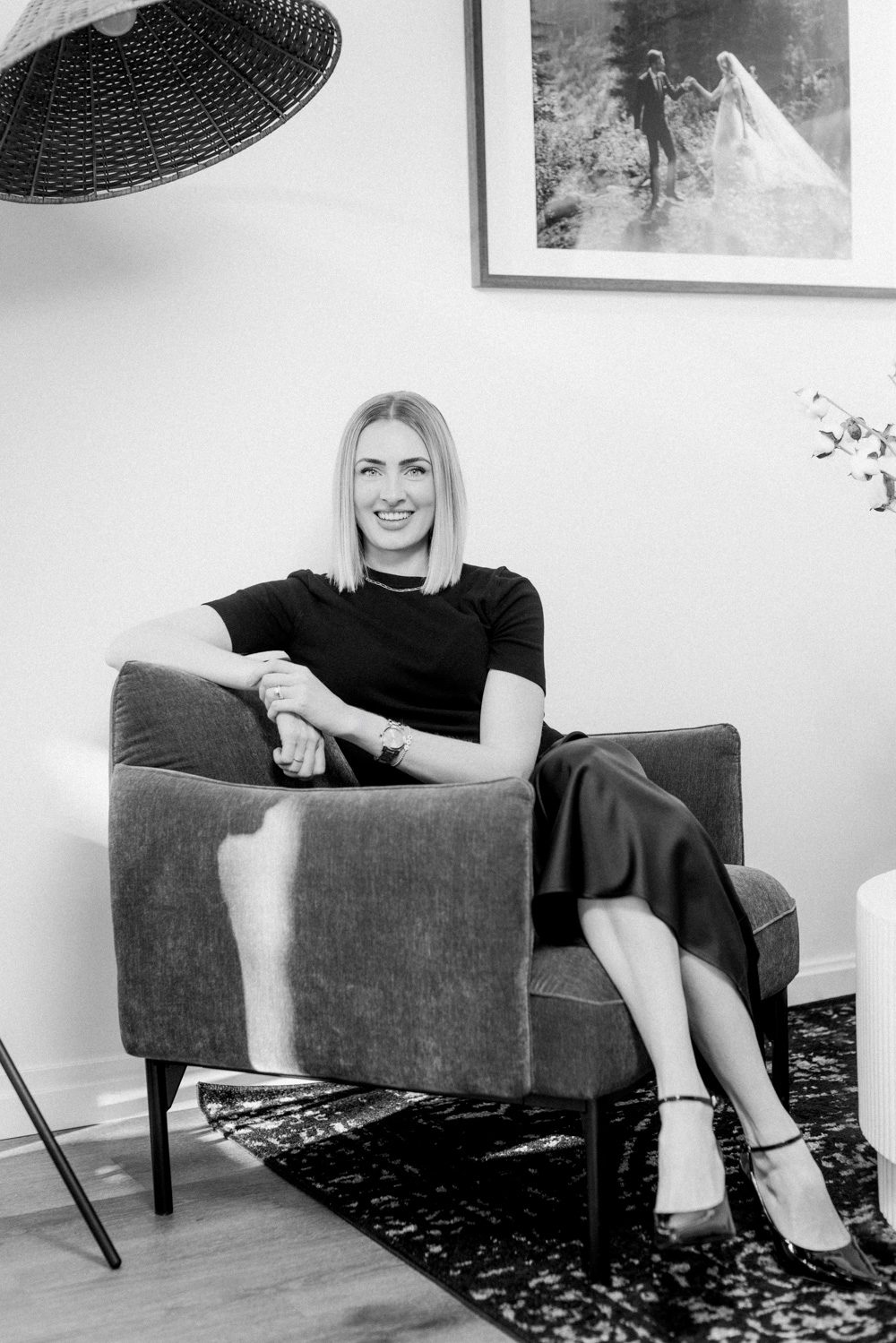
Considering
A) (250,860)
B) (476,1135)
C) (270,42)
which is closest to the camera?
(250,860)

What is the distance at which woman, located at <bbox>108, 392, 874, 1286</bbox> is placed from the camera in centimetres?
165

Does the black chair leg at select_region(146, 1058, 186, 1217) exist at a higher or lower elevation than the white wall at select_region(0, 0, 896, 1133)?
lower

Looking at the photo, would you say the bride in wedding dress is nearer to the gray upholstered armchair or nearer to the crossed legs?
the gray upholstered armchair

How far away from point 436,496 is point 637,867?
87cm

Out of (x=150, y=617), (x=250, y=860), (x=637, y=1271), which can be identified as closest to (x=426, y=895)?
(x=250, y=860)

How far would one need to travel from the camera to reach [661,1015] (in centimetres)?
165

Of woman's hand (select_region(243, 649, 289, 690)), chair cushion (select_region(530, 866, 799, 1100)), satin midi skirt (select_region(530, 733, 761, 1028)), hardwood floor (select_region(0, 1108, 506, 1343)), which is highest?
woman's hand (select_region(243, 649, 289, 690))

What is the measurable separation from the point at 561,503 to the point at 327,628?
81cm

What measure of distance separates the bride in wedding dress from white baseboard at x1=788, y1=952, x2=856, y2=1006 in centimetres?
178

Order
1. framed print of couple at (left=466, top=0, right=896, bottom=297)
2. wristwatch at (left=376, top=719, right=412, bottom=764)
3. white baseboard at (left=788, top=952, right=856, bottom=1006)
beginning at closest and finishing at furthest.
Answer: wristwatch at (left=376, top=719, right=412, bottom=764), framed print of couple at (left=466, top=0, right=896, bottom=297), white baseboard at (left=788, top=952, right=856, bottom=1006)

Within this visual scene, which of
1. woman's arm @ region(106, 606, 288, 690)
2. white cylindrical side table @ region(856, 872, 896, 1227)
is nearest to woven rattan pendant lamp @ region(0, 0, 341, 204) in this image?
woman's arm @ region(106, 606, 288, 690)

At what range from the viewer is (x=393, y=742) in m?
2.05

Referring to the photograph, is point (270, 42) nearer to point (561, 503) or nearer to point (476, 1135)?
point (561, 503)

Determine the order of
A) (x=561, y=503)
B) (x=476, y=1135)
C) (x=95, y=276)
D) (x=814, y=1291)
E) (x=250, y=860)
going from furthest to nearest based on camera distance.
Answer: (x=561, y=503) < (x=95, y=276) < (x=476, y=1135) < (x=250, y=860) < (x=814, y=1291)
